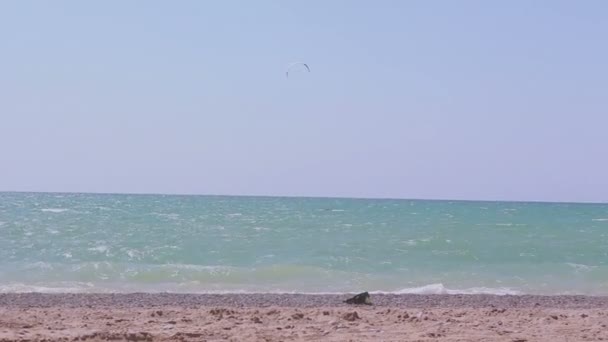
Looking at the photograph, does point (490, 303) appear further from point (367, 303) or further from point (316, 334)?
point (316, 334)

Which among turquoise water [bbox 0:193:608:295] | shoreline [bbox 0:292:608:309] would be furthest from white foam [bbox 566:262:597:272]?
→ shoreline [bbox 0:292:608:309]

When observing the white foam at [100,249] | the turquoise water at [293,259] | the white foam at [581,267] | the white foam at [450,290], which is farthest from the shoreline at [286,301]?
the white foam at [100,249]

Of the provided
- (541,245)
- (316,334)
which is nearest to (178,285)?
(316,334)

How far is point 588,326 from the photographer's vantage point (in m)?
9.98

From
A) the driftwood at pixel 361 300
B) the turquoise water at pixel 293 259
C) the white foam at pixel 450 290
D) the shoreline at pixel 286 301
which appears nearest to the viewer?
the shoreline at pixel 286 301

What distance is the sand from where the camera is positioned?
889 centimetres

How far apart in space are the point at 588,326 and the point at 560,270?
1314cm

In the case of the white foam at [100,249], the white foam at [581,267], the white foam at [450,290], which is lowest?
the white foam at [450,290]

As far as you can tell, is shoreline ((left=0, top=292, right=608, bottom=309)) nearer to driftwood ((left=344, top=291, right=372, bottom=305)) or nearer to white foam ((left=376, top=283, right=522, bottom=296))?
driftwood ((left=344, top=291, right=372, bottom=305))

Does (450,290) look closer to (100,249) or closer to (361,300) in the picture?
(361,300)

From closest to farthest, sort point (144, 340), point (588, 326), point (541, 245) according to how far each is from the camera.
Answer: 1. point (144, 340)
2. point (588, 326)
3. point (541, 245)

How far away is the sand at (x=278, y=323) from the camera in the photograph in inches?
350

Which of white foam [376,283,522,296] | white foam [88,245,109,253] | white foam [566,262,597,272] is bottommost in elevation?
white foam [376,283,522,296]

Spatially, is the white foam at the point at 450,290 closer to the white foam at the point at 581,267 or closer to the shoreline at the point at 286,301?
the shoreline at the point at 286,301
